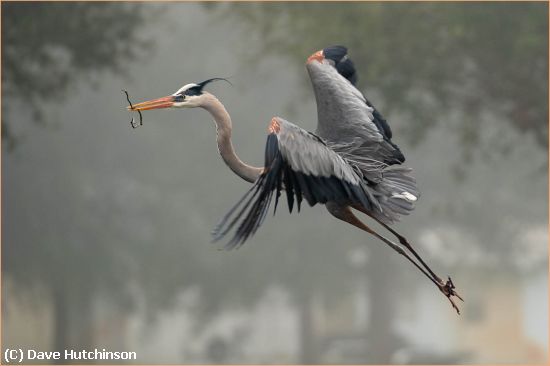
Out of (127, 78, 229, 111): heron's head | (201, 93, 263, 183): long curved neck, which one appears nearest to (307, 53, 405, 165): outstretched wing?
(201, 93, 263, 183): long curved neck

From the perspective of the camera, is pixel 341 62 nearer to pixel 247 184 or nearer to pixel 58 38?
pixel 58 38

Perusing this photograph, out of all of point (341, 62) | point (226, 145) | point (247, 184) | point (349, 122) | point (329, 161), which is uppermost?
point (247, 184)

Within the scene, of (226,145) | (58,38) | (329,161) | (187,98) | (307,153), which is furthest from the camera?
(58,38)

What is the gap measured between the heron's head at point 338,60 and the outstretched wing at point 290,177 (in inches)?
85.4

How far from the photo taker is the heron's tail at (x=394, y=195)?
9.66 metres

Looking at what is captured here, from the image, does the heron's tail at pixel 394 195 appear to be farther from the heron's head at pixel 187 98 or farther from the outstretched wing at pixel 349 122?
the heron's head at pixel 187 98

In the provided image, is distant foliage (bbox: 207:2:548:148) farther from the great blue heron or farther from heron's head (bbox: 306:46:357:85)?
the great blue heron

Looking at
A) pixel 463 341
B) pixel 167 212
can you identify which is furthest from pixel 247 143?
pixel 463 341

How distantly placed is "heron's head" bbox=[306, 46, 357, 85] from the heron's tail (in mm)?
1324

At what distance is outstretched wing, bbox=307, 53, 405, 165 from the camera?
33.1ft

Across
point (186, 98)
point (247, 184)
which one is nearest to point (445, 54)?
point (247, 184)

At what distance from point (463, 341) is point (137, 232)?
564 inches

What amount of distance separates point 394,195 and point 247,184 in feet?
80.4

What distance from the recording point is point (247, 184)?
34250mm
